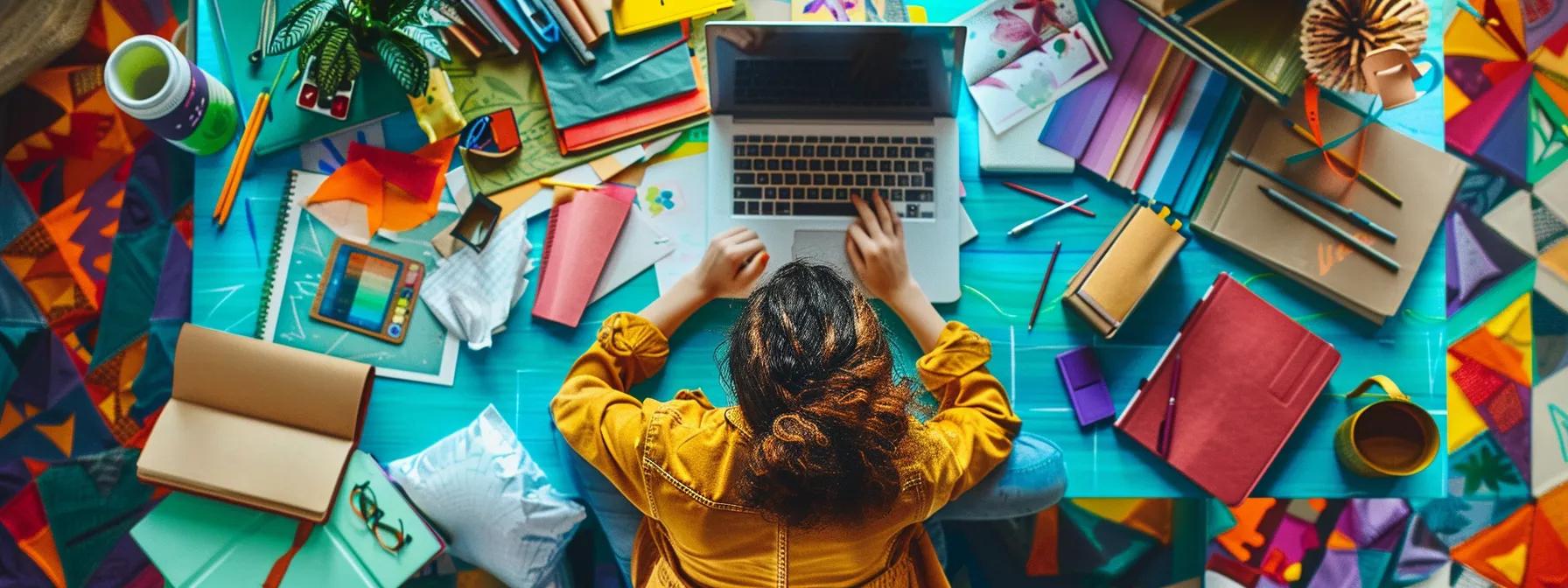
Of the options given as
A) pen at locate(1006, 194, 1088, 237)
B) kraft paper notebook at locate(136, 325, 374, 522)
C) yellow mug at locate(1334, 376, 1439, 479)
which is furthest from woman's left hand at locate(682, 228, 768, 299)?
yellow mug at locate(1334, 376, 1439, 479)

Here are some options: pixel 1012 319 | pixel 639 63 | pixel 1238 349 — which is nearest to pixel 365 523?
pixel 639 63

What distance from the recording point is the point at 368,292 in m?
1.38

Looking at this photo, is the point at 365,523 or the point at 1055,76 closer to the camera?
the point at 365,523

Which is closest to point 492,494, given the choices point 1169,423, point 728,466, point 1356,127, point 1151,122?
point 728,466

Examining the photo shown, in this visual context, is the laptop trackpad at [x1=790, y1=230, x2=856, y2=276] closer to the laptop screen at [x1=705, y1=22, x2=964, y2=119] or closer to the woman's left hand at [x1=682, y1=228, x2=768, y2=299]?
the woman's left hand at [x1=682, y1=228, x2=768, y2=299]

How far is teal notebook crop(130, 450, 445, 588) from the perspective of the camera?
1.30 m

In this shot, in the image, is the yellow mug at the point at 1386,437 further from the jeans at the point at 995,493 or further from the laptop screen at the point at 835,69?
the laptop screen at the point at 835,69

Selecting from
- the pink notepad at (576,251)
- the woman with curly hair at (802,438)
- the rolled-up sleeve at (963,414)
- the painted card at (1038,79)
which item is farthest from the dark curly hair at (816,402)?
the painted card at (1038,79)

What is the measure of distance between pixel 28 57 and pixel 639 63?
107cm

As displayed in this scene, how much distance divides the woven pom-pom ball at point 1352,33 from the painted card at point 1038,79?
0.27 m

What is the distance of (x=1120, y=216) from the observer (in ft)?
4.59

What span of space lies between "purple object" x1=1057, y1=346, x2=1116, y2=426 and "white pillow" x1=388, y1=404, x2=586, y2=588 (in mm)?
673

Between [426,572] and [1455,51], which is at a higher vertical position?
[1455,51]

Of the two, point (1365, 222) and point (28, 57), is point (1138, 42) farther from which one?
point (28, 57)
